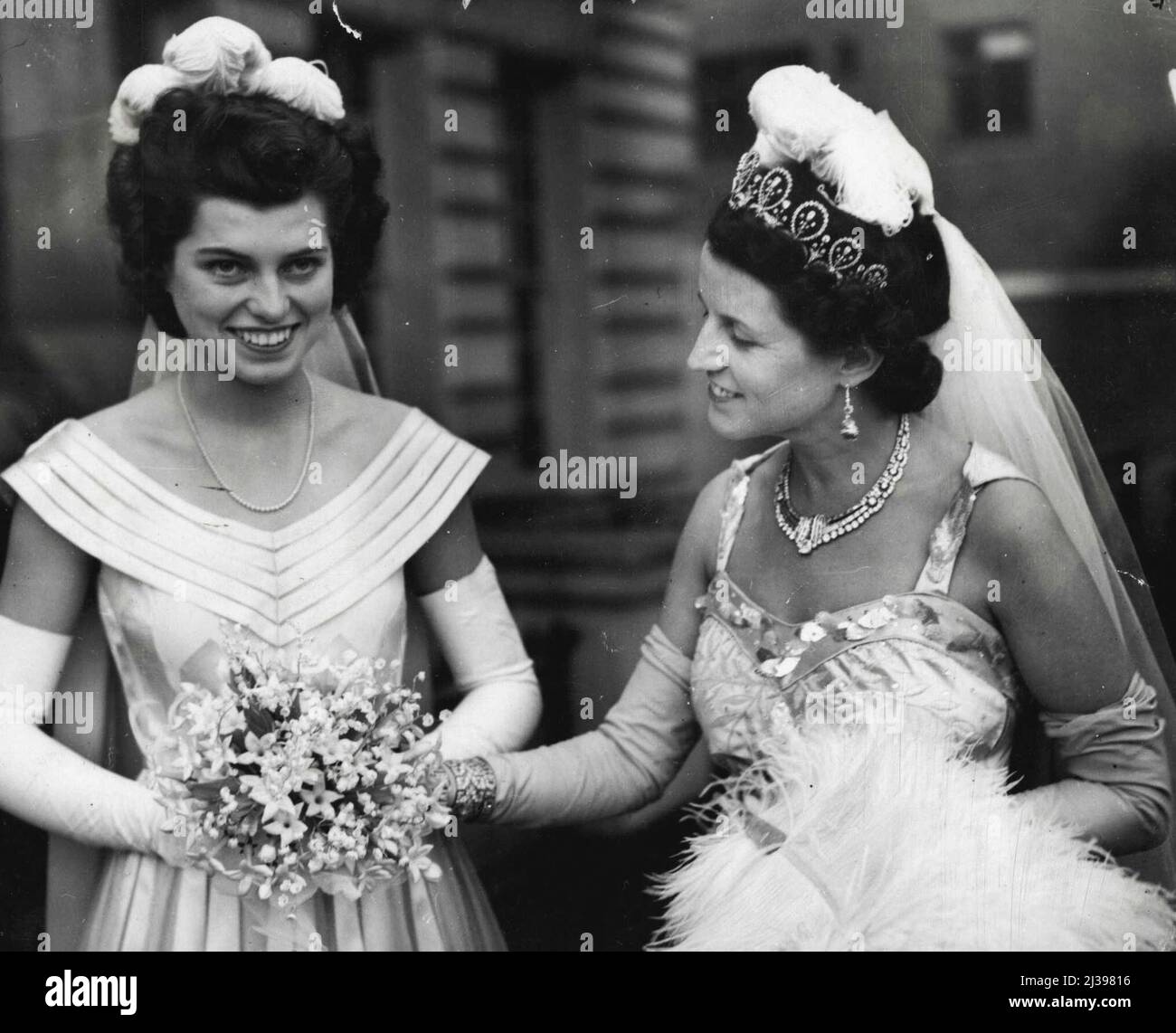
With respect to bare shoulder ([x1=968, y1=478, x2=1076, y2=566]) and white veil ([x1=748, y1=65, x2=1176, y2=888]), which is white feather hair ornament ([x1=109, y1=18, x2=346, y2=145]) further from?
bare shoulder ([x1=968, y1=478, x2=1076, y2=566])

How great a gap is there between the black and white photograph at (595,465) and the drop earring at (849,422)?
0.01 m

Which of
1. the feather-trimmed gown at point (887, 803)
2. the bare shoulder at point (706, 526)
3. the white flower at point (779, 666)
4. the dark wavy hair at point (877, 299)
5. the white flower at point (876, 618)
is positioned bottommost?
the feather-trimmed gown at point (887, 803)

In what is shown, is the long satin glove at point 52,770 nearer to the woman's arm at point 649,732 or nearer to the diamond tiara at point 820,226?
the woman's arm at point 649,732

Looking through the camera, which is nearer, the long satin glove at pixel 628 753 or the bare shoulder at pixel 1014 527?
the bare shoulder at pixel 1014 527

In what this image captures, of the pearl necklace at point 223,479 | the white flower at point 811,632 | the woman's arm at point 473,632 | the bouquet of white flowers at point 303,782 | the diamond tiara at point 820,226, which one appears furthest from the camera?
the woman's arm at point 473,632

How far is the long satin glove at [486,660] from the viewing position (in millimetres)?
3377

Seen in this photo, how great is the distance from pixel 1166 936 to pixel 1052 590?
867 mm

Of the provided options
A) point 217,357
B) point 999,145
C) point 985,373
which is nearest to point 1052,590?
point 985,373

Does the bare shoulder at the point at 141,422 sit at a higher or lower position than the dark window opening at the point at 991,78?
lower

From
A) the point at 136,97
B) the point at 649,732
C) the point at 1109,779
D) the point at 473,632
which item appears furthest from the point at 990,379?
the point at 136,97

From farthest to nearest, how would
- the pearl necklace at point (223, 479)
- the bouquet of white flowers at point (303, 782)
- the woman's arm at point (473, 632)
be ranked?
the woman's arm at point (473, 632), the pearl necklace at point (223, 479), the bouquet of white flowers at point (303, 782)

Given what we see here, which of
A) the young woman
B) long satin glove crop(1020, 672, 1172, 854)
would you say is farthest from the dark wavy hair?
the young woman

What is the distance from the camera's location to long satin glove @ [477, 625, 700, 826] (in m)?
3.30

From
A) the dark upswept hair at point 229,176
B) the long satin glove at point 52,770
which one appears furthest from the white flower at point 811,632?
the long satin glove at point 52,770
